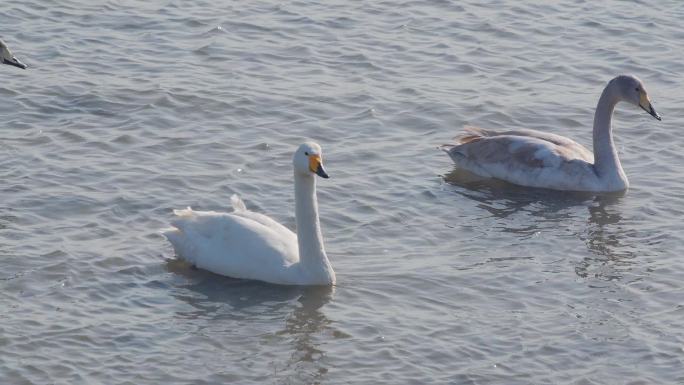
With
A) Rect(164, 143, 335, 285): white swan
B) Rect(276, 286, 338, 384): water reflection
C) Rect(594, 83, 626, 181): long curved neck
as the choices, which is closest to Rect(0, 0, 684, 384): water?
Rect(276, 286, 338, 384): water reflection

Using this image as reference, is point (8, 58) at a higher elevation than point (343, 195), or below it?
higher

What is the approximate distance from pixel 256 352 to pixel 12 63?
635 centimetres

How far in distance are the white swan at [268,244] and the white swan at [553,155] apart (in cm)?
337

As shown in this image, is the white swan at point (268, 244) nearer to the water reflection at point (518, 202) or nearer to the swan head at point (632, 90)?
the water reflection at point (518, 202)

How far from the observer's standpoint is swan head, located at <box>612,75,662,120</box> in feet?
48.3

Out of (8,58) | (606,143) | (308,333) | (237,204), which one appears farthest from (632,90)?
(8,58)

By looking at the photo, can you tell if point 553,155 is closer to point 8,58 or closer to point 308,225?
point 308,225

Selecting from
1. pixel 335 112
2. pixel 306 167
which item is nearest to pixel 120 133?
pixel 335 112

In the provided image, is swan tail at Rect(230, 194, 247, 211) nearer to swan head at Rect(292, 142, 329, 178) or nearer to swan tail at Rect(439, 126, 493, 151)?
swan head at Rect(292, 142, 329, 178)

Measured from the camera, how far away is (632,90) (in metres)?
14.7

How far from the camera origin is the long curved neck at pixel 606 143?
1420 centimetres

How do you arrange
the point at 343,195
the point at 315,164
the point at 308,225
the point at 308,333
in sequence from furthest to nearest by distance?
the point at 343,195, the point at 308,225, the point at 315,164, the point at 308,333

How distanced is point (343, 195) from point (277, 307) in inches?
103

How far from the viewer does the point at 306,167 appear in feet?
36.7
